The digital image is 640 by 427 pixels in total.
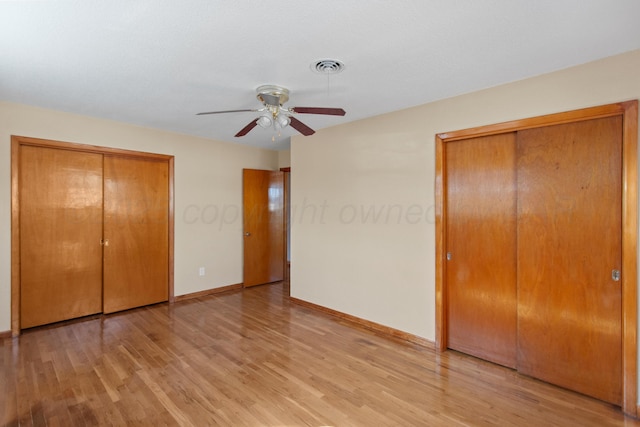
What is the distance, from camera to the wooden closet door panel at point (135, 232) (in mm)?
4012

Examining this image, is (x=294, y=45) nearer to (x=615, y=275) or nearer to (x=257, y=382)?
(x=257, y=382)

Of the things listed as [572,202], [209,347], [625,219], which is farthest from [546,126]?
[209,347]

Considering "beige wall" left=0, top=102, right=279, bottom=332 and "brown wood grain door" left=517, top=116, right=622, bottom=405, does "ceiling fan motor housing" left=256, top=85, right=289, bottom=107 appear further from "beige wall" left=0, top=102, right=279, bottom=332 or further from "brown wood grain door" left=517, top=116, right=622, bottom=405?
"beige wall" left=0, top=102, right=279, bottom=332

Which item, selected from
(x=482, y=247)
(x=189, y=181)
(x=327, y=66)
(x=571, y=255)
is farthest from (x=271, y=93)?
(x=571, y=255)

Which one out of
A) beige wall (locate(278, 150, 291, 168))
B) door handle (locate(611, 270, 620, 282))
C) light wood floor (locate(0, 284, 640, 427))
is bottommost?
light wood floor (locate(0, 284, 640, 427))

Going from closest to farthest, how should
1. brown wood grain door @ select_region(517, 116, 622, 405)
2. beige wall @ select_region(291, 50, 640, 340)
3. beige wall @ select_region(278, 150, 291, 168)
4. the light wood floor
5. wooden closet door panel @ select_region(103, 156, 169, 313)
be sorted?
the light wood floor
brown wood grain door @ select_region(517, 116, 622, 405)
beige wall @ select_region(291, 50, 640, 340)
wooden closet door panel @ select_region(103, 156, 169, 313)
beige wall @ select_region(278, 150, 291, 168)

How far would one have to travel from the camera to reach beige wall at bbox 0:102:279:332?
10.7 ft

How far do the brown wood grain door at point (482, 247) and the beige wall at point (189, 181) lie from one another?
343 cm

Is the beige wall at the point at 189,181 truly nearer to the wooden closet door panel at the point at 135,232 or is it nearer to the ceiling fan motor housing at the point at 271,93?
the wooden closet door panel at the point at 135,232

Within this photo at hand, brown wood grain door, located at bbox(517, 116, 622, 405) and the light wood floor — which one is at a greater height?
brown wood grain door, located at bbox(517, 116, 622, 405)

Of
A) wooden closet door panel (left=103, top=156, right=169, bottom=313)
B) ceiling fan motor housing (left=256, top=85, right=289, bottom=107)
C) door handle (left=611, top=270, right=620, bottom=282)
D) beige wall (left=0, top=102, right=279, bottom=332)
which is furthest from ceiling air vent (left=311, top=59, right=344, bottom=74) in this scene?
wooden closet door panel (left=103, top=156, right=169, bottom=313)

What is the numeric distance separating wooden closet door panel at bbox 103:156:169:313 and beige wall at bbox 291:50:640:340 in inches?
74.7

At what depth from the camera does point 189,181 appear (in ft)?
15.4

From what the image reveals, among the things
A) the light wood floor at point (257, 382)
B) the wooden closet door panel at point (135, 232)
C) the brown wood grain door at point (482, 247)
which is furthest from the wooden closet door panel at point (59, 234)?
the brown wood grain door at point (482, 247)
